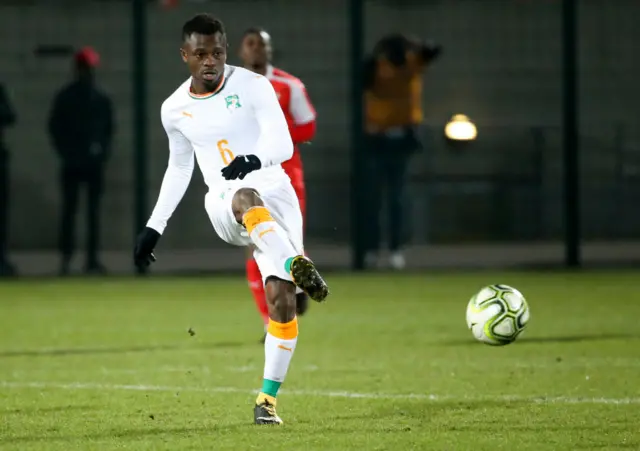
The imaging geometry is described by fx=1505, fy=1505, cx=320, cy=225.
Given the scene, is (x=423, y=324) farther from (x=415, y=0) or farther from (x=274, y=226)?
(x=415, y=0)

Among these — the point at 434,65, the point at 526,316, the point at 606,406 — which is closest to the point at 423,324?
the point at 526,316

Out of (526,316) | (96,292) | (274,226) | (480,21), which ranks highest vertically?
(480,21)

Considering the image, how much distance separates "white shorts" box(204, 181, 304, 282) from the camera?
23.0 ft

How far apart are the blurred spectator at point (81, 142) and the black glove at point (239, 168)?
10215 millimetres

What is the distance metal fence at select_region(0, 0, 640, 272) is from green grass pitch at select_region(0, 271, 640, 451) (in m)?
3.36

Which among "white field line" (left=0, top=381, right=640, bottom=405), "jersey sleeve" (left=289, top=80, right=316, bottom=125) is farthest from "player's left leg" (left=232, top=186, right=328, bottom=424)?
"jersey sleeve" (left=289, top=80, right=316, bottom=125)

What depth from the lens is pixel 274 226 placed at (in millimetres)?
6750

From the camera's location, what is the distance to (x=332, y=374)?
865cm

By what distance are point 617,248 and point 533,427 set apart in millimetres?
12240

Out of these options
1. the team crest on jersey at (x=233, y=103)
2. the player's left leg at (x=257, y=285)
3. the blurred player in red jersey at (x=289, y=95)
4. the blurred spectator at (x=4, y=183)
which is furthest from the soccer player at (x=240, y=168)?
the blurred spectator at (x=4, y=183)

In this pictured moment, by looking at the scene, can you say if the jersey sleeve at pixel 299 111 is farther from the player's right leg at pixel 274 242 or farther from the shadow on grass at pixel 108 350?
the player's right leg at pixel 274 242

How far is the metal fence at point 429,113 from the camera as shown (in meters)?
17.5

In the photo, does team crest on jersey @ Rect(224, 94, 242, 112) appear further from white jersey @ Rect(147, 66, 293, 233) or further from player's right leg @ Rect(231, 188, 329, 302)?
player's right leg @ Rect(231, 188, 329, 302)

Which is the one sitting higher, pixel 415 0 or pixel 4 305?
pixel 415 0
